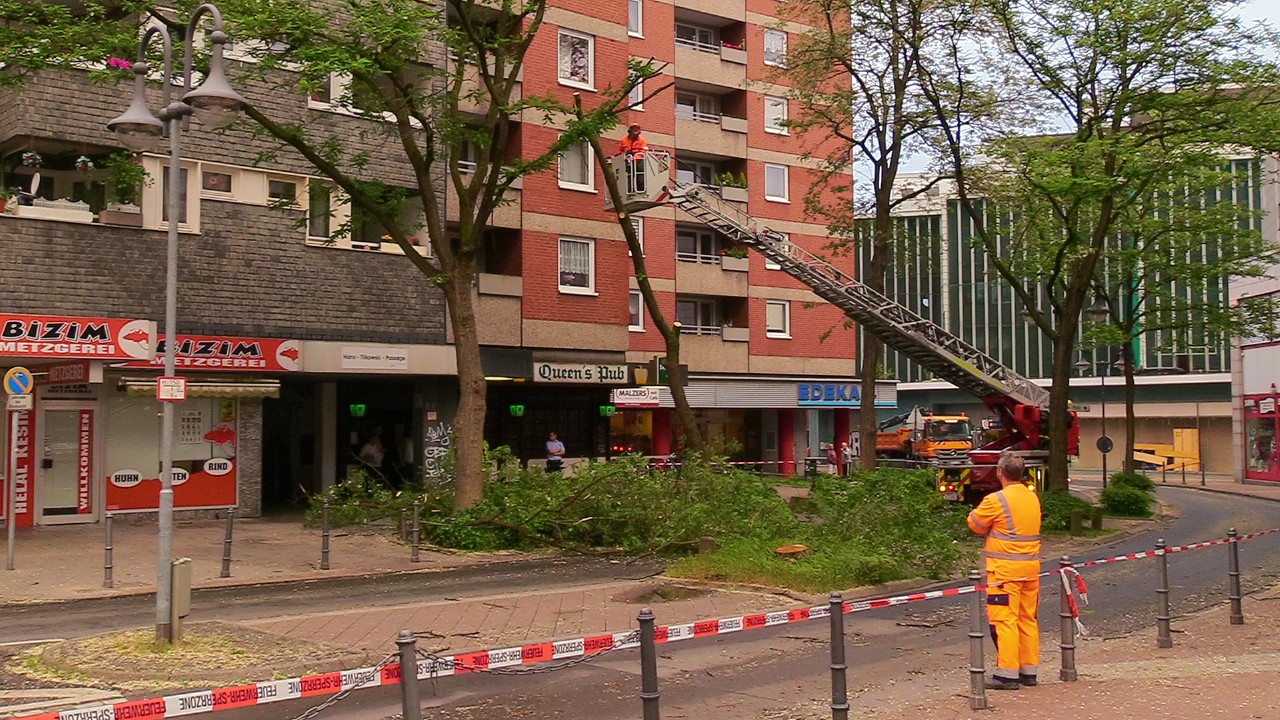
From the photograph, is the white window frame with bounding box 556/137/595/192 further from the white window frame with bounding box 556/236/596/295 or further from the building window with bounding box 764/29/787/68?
the building window with bounding box 764/29/787/68

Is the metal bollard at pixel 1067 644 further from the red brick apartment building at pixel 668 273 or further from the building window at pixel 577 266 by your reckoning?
the building window at pixel 577 266

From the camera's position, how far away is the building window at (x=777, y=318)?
128ft

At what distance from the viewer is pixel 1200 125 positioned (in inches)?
863

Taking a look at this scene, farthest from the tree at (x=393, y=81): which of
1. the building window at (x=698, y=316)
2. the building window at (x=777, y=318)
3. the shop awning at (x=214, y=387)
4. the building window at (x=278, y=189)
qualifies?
the building window at (x=777, y=318)

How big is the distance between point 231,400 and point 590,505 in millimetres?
8700

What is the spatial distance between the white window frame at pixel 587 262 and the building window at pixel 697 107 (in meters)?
6.71

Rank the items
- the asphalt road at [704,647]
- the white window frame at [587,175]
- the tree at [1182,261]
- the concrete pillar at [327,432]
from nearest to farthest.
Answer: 1. the asphalt road at [704,647]
2. the concrete pillar at [327,432]
3. the tree at [1182,261]
4. the white window frame at [587,175]

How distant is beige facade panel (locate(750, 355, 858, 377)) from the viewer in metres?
38.5

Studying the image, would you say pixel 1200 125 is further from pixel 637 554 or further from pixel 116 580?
pixel 116 580

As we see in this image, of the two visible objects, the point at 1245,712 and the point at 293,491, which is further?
the point at 293,491

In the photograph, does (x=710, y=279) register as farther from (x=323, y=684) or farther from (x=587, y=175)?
(x=323, y=684)

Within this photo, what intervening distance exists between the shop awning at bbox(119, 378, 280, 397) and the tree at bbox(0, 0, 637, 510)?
154 inches

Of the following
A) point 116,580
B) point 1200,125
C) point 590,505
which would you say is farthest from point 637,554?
point 1200,125

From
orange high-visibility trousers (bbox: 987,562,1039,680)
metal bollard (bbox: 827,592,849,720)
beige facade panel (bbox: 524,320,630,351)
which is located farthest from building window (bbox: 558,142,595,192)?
metal bollard (bbox: 827,592,849,720)
